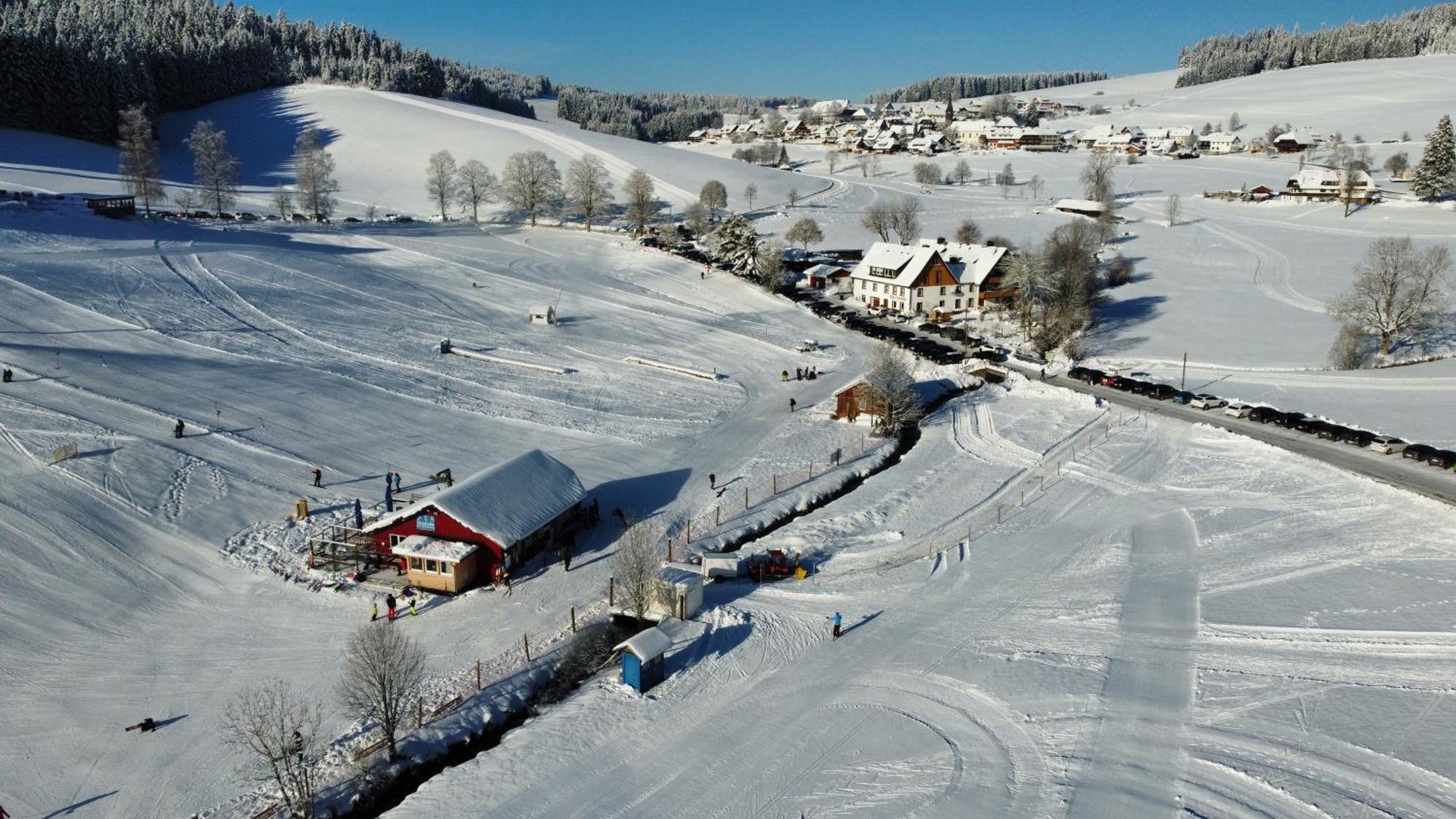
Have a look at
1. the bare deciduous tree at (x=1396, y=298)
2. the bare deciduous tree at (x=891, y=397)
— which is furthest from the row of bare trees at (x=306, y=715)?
the bare deciduous tree at (x=1396, y=298)

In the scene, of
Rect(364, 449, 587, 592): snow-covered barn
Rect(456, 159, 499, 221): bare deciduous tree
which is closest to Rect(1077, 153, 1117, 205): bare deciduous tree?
Rect(456, 159, 499, 221): bare deciduous tree

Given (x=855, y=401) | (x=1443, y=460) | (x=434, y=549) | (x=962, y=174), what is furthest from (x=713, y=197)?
(x=434, y=549)

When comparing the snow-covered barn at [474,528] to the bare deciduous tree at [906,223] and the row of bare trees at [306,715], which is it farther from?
the bare deciduous tree at [906,223]

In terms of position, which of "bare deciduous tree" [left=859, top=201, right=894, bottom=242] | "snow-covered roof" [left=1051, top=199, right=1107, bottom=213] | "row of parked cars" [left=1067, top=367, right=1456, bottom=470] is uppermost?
"snow-covered roof" [left=1051, top=199, right=1107, bottom=213]

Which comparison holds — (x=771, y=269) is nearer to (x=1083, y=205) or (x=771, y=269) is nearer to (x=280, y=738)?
(x=1083, y=205)

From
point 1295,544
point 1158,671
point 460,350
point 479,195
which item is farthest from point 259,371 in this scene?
point 479,195

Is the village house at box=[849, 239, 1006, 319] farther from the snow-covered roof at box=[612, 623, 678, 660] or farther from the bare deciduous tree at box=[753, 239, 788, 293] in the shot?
the snow-covered roof at box=[612, 623, 678, 660]

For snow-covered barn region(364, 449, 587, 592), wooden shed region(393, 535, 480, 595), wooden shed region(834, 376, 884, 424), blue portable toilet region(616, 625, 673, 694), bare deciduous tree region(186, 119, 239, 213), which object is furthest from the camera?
bare deciduous tree region(186, 119, 239, 213)
